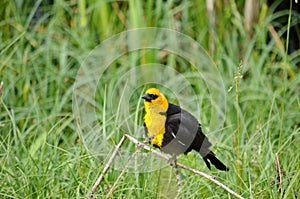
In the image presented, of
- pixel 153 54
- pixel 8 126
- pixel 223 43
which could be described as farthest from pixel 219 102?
pixel 8 126

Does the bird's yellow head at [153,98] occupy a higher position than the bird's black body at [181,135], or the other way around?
the bird's yellow head at [153,98]

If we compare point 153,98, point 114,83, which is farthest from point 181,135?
point 114,83

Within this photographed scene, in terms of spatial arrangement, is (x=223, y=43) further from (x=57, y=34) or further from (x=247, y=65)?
(x=57, y=34)

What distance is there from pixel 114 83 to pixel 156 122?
1.67 metres

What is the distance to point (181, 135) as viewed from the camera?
1908 mm

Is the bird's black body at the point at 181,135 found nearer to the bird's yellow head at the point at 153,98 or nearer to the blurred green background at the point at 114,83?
the bird's yellow head at the point at 153,98

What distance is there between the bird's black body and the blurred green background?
25 centimetres

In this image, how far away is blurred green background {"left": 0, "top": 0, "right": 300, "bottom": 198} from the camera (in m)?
2.29

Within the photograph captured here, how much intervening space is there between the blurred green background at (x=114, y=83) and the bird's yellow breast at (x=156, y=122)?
0.31 m

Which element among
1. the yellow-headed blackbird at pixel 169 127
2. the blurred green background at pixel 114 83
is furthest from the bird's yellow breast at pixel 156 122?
the blurred green background at pixel 114 83

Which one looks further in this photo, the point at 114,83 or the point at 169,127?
the point at 114,83

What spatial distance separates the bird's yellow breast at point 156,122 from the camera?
1847mm

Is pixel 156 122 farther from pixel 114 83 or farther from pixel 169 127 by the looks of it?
pixel 114 83

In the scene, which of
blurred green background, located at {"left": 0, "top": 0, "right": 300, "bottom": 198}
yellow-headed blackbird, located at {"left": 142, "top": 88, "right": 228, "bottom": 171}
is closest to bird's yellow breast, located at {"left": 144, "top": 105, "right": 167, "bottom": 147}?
yellow-headed blackbird, located at {"left": 142, "top": 88, "right": 228, "bottom": 171}
